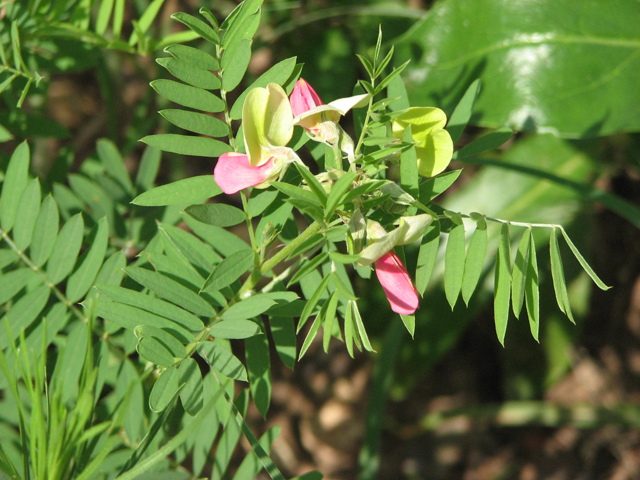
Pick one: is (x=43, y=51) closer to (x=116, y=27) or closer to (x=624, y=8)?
(x=116, y=27)

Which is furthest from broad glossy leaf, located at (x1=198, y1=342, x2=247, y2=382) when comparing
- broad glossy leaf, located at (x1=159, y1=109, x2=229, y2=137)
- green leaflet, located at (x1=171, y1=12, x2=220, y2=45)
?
green leaflet, located at (x1=171, y1=12, x2=220, y2=45)

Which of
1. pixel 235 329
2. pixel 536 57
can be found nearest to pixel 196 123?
pixel 235 329

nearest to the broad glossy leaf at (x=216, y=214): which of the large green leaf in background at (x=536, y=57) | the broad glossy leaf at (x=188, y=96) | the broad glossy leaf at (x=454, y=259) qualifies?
the broad glossy leaf at (x=188, y=96)

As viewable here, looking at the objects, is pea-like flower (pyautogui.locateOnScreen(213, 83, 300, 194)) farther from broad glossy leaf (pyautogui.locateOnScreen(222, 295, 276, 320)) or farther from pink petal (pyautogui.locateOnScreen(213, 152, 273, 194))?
broad glossy leaf (pyautogui.locateOnScreen(222, 295, 276, 320))

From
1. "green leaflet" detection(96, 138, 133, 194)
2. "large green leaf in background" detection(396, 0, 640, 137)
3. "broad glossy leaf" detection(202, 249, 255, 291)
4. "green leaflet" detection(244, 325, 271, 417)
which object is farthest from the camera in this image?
"large green leaf in background" detection(396, 0, 640, 137)

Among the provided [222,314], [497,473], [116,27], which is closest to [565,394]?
[497,473]

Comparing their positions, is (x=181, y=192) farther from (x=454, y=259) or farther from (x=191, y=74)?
(x=454, y=259)

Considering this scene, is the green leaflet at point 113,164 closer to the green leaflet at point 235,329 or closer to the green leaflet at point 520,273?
the green leaflet at point 235,329
